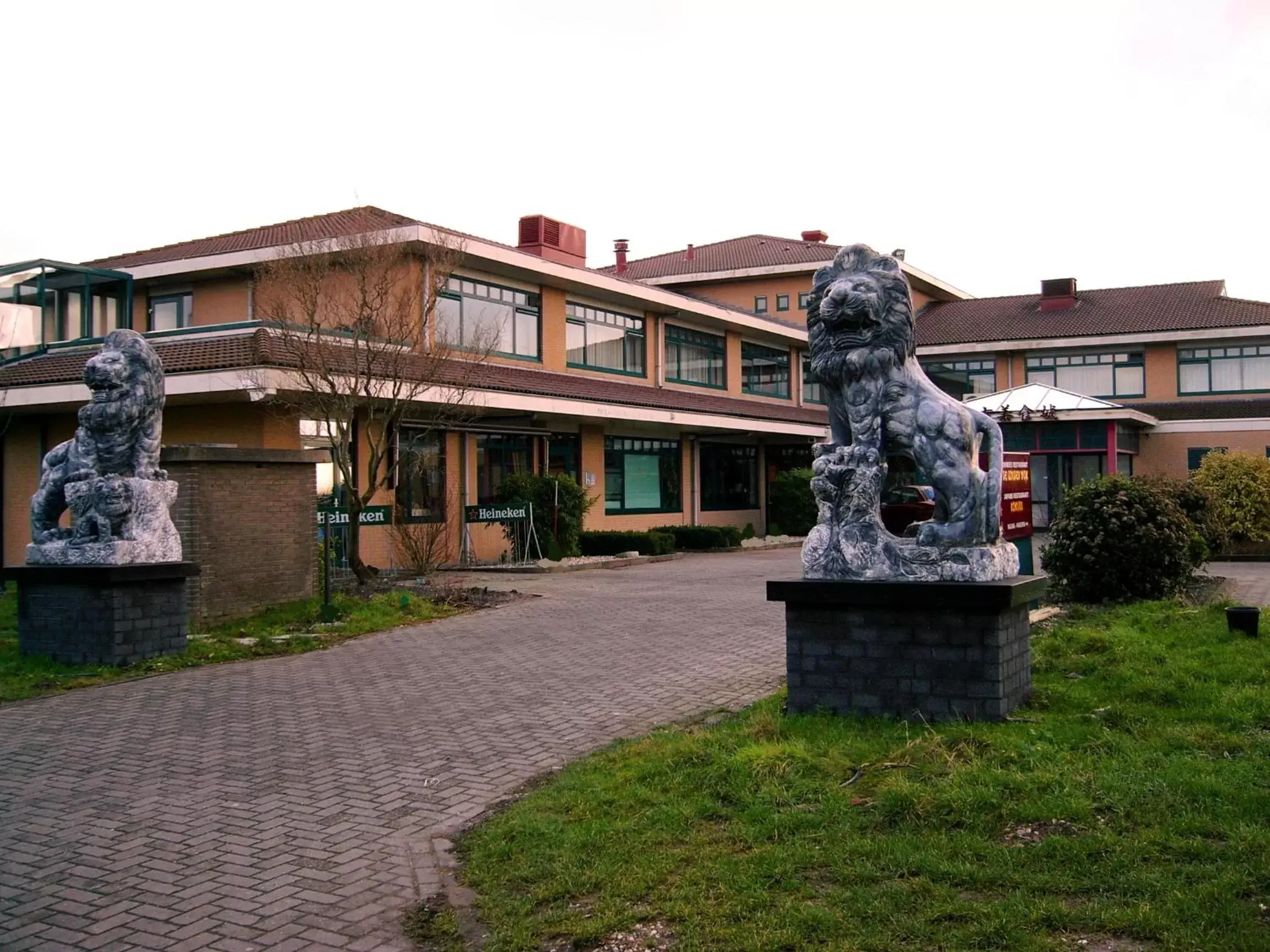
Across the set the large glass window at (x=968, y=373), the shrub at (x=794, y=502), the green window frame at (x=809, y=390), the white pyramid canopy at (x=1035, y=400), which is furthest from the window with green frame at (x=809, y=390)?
the white pyramid canopy at (x=1035, y=400)

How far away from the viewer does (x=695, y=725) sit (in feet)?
24.9

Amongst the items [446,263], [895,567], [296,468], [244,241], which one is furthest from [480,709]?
[244,241]

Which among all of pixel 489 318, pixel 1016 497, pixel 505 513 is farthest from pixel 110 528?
pixel 489 318

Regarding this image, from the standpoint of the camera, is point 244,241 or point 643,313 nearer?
point 244,241

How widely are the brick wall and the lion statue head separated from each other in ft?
27.4

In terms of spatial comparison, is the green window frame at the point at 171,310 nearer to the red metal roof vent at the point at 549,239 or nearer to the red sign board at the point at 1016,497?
the red metal roof vent at the point at 549,239

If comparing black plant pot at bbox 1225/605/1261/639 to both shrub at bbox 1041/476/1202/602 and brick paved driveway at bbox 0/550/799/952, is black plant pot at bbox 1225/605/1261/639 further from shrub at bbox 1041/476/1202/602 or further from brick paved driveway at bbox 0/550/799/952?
brick paved driveway at bbox 0/550/799/952

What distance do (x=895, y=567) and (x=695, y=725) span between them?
175 centimetres

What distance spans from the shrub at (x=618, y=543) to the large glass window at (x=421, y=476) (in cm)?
339

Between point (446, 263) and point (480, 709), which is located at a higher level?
point (446, 263)

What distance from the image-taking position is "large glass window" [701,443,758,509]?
33.9 metres

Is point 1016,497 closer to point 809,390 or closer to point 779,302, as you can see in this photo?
point 809,390

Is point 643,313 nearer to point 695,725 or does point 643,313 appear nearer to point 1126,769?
point 695,725

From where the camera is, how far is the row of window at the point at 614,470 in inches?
897
